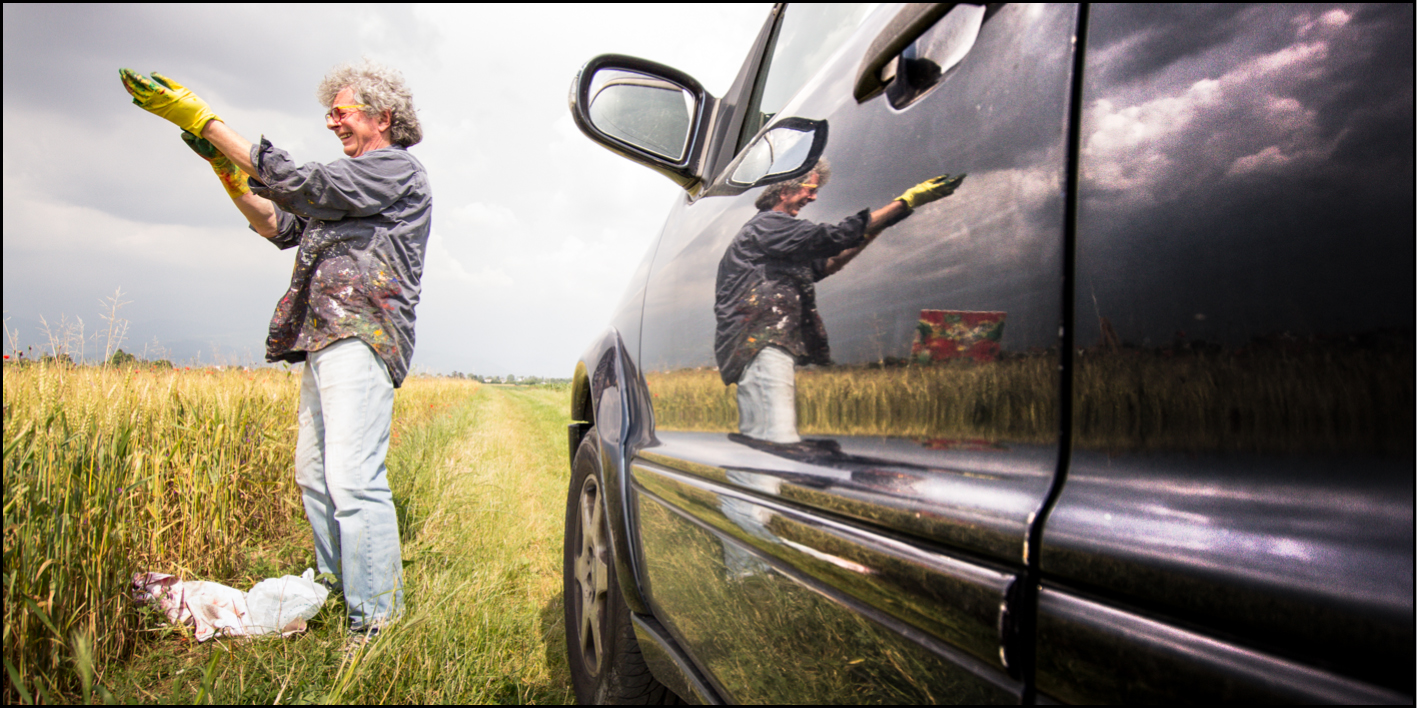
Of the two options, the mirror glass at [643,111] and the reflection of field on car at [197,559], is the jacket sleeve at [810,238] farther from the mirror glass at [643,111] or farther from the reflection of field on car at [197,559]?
the reflection of field on car at [197,559]

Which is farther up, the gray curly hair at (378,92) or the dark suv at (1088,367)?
the gray curly hair at (378,92)

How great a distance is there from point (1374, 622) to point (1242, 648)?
2.7 inches

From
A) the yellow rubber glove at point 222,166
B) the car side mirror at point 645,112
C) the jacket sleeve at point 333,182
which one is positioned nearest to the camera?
the car side mirror at point 645,112

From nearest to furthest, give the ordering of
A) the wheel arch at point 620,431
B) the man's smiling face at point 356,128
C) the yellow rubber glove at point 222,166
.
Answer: the wheel arch at point 620,431 → the yellow rubber glove at point 222,166 → the man's smiling face at point 356,128

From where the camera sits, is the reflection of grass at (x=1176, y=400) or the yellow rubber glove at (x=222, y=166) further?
the yellow rubber glove at (x=222, y=166)

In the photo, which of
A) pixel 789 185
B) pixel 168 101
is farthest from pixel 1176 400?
pixel 168 101

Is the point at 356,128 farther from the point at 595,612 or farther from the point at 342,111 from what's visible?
the point at 595,612

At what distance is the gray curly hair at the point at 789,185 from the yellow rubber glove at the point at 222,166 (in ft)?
7.89

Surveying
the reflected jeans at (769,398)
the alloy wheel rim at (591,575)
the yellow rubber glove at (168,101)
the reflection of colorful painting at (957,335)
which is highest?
the yellow rubber glove at (168,101)

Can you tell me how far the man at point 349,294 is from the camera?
2.27 metres

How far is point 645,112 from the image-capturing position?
1.86m

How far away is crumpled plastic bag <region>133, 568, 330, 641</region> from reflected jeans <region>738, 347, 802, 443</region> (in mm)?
2097

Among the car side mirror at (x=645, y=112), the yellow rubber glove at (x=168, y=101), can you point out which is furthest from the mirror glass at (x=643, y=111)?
the yellow rubber glove at (x=168, y=101)

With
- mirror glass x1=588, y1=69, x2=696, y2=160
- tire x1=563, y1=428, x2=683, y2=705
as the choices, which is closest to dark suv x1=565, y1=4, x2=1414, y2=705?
tire x1=563, y1=428, x2=683, y2=705
